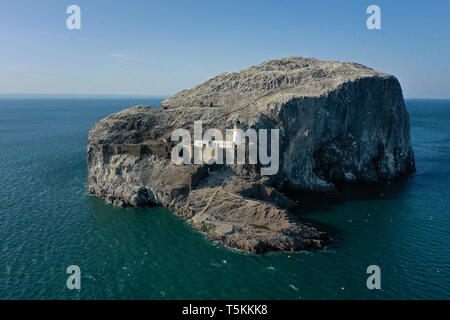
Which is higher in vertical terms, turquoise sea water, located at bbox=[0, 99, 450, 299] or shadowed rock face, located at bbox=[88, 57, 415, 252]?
shadowed rock face, located at bbox=[88, 57, 415, 252]

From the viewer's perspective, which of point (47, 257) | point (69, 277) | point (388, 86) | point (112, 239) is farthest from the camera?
point (388, 86)

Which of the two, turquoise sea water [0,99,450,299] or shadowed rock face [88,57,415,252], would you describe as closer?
turquoise sea water [0,99,450,299]

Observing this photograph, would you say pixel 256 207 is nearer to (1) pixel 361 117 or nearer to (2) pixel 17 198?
(1) pixel 361 117

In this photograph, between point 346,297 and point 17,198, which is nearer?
point 346,297

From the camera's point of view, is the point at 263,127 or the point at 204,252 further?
the point at 263,127

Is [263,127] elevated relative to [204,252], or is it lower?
elevated
